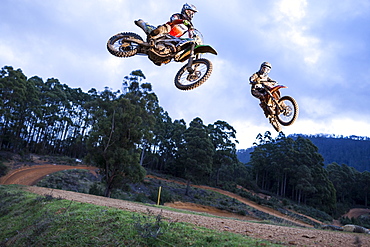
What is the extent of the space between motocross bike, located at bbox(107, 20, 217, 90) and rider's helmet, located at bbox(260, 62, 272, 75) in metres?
1.34

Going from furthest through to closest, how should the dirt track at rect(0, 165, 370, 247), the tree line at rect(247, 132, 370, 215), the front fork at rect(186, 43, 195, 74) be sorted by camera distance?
the tree line at rect(247, 132, 370, 215)
the front fork at rect(186, 43, 195, 74)
the dirt track at rect(0, 165, 370, 247)

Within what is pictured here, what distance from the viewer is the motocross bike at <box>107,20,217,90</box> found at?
24.7 ft

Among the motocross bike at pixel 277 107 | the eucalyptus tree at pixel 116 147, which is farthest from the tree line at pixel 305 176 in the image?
the motocross bike at pixel 277 107

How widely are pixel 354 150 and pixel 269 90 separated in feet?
646

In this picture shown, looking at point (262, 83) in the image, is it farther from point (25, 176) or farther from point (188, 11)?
point (25, 176)

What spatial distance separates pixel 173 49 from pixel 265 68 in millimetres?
→ 2482

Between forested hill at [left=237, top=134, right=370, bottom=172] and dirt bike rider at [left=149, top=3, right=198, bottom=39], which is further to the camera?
forested hill at [left=237, top=134, right=370, bottom=172]

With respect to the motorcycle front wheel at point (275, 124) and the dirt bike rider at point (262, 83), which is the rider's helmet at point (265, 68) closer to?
the dirt bike rider at point (262, 83)

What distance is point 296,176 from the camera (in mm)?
55594

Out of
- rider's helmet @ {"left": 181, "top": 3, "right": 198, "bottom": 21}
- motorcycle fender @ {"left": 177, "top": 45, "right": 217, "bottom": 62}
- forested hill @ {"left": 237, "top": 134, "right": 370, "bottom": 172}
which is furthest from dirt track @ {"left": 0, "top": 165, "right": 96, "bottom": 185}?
forested hill @ {"left": 237, "top": 134, "right": 370, "bottom": 172}

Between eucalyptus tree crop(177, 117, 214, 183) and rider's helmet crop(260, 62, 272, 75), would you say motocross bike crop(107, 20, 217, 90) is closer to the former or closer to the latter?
rider's helmet crop(260, 62, 272, 75)

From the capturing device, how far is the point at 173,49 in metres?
7.54

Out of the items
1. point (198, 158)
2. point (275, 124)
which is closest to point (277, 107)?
Answer: point (275, 124)

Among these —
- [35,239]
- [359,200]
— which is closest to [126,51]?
[35,239]
